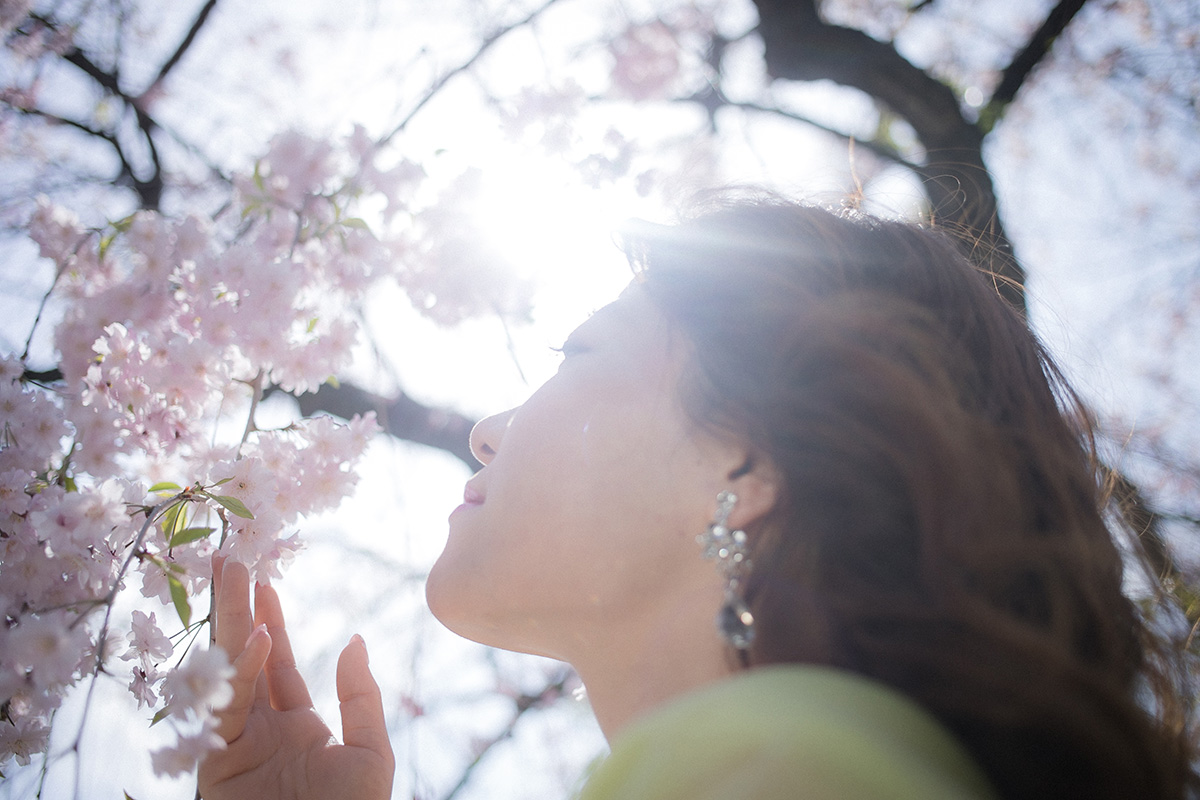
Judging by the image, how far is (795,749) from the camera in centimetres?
68

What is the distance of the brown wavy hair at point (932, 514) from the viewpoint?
0.75 meters

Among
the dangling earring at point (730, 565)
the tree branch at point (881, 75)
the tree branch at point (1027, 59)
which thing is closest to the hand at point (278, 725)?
the dangling earring at point (730, 565)

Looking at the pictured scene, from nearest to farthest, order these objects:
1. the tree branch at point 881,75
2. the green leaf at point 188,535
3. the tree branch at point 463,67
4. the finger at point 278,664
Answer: the green leaf at point 188,535, the finger at point 278,664, the tree branch at point 463,67, the tree branch at point 881,75

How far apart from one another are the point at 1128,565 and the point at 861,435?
2.58 feet

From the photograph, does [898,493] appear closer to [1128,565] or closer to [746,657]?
[746,657]

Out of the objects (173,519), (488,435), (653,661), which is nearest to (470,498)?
(488,435)

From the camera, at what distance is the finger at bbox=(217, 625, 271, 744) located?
1.01m

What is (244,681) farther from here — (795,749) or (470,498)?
(795,749)

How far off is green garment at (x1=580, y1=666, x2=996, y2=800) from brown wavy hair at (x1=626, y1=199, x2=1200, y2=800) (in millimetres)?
35

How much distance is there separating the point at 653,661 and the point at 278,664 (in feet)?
2.33

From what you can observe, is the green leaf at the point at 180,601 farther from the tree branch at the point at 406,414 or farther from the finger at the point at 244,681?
the tree branch at the point at 406,414

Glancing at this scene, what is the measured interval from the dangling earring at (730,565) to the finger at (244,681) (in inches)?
25.8

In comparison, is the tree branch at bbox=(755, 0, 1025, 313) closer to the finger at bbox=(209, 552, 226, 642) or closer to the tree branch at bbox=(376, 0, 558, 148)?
the tree branch at bbox=(376, 0, 558, 148)

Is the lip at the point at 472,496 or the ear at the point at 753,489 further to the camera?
the lip at the point at 472,496
